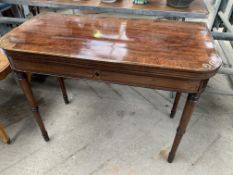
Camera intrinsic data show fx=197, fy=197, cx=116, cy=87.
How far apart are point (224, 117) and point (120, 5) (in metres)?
1.15

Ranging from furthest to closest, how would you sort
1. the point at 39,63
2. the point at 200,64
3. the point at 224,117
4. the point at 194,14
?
the point at 224,117 < the point at 194,14 < the point at 39,63 < the point at 200,64

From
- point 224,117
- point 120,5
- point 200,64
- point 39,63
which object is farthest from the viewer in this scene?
point 224,117

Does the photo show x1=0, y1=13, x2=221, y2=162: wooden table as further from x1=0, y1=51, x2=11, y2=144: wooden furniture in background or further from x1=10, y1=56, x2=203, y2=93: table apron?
x1=0, y1=51, x2=11, y2=144: wooden furniture in background

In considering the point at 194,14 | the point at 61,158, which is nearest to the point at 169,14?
the point at 194,14

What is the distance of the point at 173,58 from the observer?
78 cm

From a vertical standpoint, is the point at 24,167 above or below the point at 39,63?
below

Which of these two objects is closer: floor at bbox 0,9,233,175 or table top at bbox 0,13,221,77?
table top at bbox 0,13,221,77

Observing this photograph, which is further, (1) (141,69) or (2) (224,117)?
(2) (224,117)

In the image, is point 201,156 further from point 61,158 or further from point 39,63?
point 39,63

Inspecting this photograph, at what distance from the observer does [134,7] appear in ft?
4.15

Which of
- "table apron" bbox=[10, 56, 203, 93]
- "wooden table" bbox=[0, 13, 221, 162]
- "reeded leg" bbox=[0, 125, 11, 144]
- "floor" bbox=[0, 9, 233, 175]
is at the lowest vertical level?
"floor" bbox=[0, 9, 233, 175]

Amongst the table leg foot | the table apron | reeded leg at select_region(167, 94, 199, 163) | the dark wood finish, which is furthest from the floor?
the table apron

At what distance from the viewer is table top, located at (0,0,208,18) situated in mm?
1200

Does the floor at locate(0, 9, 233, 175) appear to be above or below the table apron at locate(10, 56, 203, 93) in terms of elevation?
below
